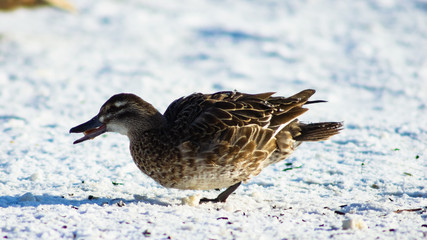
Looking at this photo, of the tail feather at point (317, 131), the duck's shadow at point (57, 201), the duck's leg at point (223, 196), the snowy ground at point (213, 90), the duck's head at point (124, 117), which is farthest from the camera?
the tail feather at point (317, 131)

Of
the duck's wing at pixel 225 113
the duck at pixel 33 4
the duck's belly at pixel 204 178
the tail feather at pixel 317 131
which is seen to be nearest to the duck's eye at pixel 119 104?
the duck's wing at pixel 225 113

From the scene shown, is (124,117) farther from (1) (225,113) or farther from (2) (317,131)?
(2) (317,131)

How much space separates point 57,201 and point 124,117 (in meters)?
0.87

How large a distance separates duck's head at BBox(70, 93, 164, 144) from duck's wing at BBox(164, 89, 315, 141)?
7.4 inches

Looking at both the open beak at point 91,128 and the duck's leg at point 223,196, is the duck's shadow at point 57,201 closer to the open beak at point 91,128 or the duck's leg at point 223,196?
the duck's leg at point 223,196

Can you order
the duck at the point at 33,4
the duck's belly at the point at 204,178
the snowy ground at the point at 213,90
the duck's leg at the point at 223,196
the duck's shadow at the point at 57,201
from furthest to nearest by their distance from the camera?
the duck at the point at 33,4
the duck's leg at the point at 223,196
the duck's belly at the point at 204,178
the duck's shadow at the point at 57,201
the snowy ground at the point at 213,90

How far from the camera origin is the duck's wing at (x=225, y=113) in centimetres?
422

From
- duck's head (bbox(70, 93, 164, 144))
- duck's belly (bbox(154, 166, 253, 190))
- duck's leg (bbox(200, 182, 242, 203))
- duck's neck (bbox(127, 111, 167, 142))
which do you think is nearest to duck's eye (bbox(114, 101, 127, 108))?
duck's head (bbox(70, 93, 164, 144))

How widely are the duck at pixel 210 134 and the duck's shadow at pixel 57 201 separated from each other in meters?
0.21

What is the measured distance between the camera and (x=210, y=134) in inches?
164

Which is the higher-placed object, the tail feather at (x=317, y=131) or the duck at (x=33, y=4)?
the duck at (x=33, y=4)

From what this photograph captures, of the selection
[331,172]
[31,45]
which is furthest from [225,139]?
[31,45]

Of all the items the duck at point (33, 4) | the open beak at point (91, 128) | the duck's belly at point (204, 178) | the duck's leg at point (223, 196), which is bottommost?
the duck's leg at point (223, 196)

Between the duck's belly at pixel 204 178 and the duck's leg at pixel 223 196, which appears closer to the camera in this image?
the duck's belly at pixel 204 178
